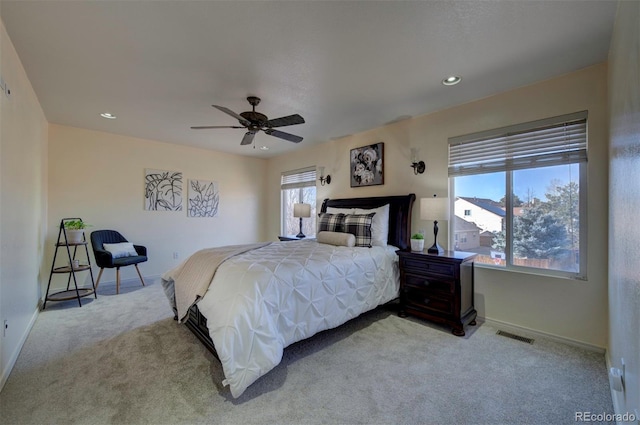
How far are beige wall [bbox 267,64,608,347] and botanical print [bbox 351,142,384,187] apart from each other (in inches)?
4.4

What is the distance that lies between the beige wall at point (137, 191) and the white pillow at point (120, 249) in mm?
527

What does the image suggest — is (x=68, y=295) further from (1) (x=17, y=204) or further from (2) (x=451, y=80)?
(2) (x=451, y=80)

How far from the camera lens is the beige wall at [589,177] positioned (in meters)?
2.36

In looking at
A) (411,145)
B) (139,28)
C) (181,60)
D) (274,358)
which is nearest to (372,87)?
(411,145)

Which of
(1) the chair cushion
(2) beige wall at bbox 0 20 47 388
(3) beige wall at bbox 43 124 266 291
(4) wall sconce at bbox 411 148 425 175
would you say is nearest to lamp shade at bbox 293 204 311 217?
(3) beige wall at bbox 43 124 266 291

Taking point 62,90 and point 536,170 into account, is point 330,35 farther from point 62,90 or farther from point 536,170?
point 62,90

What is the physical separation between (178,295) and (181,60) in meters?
2.18

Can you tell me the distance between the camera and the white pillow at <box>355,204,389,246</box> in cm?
352

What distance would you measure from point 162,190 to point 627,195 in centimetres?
586

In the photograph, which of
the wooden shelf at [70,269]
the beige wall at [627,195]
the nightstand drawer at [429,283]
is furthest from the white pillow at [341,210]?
the wooden shelf at [70,269]

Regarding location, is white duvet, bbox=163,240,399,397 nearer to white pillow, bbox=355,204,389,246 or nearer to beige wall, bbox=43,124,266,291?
white pillow, bbox=355,204,389,246

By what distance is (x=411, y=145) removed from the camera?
3744 millimetres

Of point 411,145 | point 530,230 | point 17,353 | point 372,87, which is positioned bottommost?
point 17,353

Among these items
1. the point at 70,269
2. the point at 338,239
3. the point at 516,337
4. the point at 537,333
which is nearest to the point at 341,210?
the point at 338,239
